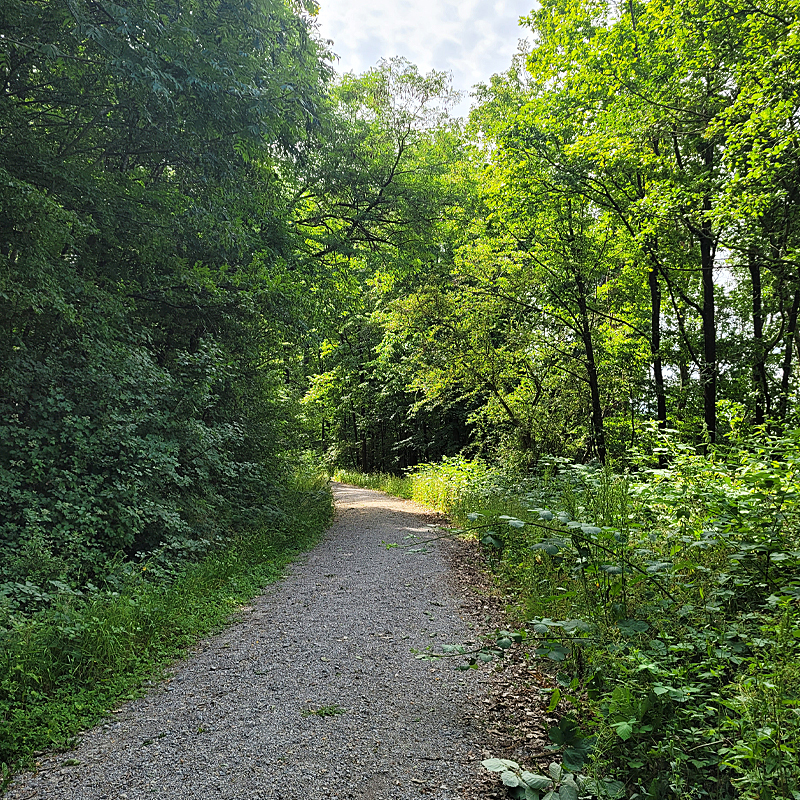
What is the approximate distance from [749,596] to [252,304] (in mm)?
8089

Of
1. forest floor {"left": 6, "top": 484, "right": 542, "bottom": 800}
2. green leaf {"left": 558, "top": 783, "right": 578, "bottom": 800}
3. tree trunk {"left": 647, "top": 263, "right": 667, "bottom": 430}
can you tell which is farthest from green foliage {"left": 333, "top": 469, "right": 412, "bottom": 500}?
green leaf {"left": 558, "top": 783, "right": 578, "bottom": 800}

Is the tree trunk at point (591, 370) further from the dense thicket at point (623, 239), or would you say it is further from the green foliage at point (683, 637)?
the green foliage at point (683, 637)

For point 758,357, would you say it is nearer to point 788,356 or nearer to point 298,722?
point 788,356

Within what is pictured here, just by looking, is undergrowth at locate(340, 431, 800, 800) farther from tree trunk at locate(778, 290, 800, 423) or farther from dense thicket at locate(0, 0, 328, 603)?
tree trunk at locate(778, 290, 800, 423)

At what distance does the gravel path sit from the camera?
9.00ft

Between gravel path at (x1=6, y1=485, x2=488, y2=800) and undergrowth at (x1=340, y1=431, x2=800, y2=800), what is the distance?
754mm

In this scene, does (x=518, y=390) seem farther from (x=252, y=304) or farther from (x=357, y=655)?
(x=357, y=655)

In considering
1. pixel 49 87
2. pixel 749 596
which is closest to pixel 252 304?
pixel 49 87

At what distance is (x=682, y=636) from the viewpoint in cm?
293

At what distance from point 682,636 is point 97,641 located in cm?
433

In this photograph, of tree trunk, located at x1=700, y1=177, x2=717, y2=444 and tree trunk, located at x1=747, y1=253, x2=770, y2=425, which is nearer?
tree trunk, located at x1=700, y1=177, x2=717, y2=444

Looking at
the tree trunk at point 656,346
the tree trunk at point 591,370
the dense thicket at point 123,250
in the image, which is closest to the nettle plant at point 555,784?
the dense thicket at point 123,250

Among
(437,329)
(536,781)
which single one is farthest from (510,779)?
(437,329)

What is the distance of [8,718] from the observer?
3268 mm
